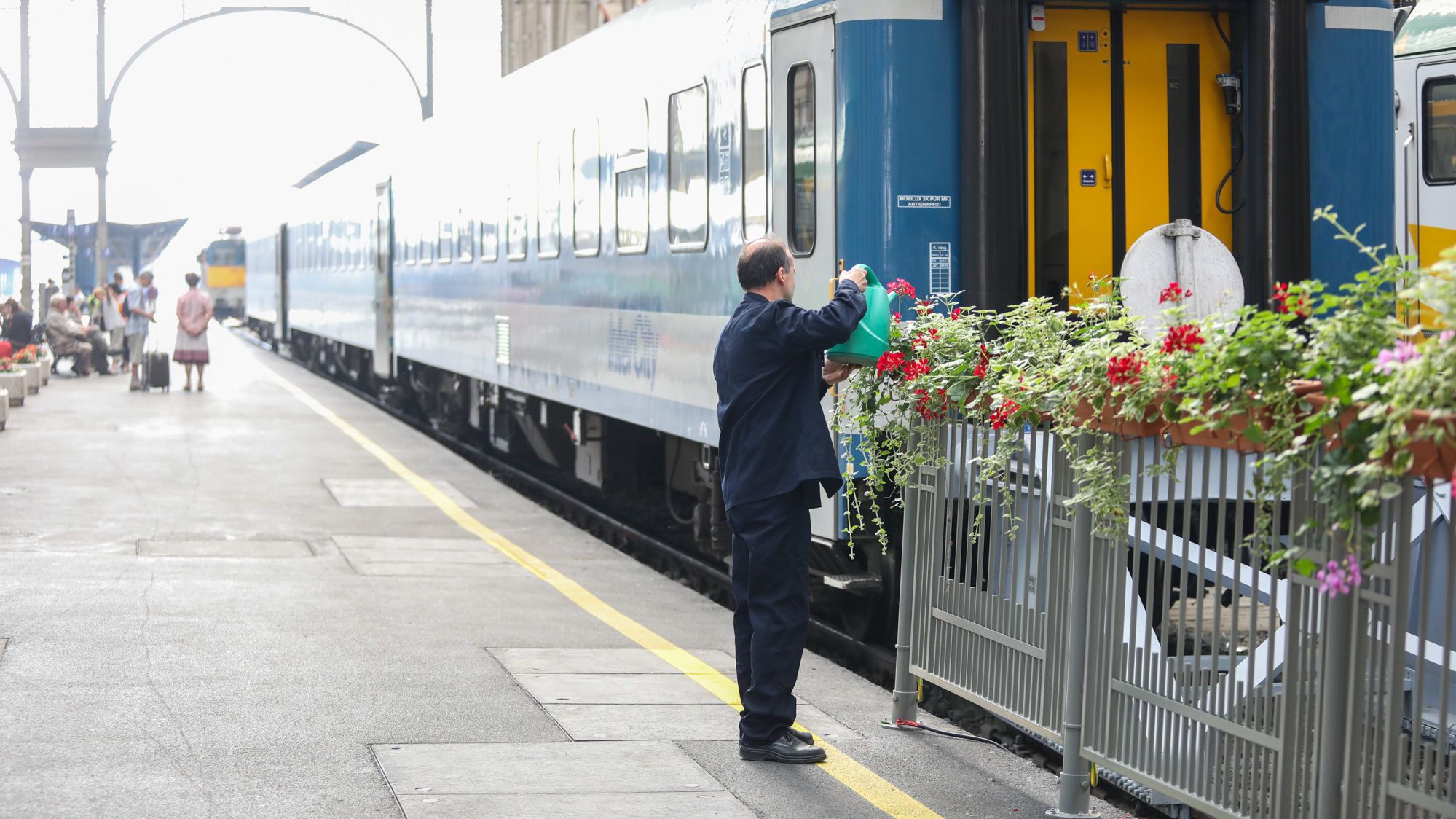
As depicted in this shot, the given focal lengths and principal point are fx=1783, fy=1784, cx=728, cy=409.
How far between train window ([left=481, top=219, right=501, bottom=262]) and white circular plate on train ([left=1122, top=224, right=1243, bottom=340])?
839 centimetres

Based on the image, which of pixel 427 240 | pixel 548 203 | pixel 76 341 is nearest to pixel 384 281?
pixel 427 240

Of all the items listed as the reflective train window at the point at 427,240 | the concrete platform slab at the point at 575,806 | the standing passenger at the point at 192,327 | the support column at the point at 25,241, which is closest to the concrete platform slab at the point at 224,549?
the concrete platform slab at the point at 575,806

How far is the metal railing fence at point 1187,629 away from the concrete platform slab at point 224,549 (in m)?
4.89

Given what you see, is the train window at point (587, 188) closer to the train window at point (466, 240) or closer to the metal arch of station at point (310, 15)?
the train window at point (466, 240)

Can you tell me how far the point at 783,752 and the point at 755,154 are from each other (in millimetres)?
3525

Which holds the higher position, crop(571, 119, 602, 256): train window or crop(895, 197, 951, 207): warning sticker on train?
crop(571, 119, 602, 256): train window

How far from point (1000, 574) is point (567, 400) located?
23.6 feet

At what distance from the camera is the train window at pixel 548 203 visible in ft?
41.2

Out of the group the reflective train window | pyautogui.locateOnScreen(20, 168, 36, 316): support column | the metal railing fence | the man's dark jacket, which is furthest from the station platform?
pyautogui.locateOnScreen(20, 168, 36, 316): support column

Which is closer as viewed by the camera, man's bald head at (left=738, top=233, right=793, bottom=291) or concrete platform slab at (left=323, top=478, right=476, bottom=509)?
man's bald head at (left=738, top=233, right=793, bottom=291)

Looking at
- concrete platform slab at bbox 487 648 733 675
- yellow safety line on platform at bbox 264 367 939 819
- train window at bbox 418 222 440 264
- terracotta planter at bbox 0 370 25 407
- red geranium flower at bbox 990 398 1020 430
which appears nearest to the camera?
red geranium flower at bbox 990 398 1020 430

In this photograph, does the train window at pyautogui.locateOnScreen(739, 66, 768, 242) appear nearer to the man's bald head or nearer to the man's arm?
the man's bald head

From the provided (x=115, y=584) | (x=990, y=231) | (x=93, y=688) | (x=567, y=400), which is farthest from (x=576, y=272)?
(x=93, y=688)

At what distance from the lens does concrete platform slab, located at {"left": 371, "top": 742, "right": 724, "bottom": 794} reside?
17.2 ft
